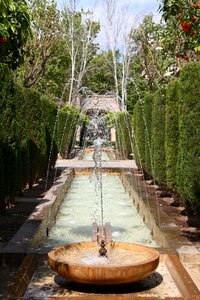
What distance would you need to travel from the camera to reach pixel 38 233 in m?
6.02

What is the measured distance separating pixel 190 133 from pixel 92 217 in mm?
2525

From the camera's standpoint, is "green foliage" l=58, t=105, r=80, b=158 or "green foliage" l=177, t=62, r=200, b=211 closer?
"green foliage" l=177, t=62, r=200, b=211

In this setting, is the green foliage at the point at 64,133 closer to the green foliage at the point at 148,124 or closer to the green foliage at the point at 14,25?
the green foliage at the point at 148,124

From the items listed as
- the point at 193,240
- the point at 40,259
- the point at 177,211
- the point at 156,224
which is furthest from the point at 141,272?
the point at 177,211

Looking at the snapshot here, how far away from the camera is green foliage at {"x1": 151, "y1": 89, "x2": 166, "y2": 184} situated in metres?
10.4

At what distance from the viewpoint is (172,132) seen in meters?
9.29

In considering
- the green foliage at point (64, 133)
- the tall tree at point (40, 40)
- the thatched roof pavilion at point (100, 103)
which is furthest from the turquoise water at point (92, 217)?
the thatched roof pavilion at point (100, 103)

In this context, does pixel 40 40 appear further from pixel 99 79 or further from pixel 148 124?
pixel 99 79

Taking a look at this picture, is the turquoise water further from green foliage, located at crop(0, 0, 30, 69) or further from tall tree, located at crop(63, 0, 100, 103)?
tall tree, located at crop(63, 0, 100, 103)

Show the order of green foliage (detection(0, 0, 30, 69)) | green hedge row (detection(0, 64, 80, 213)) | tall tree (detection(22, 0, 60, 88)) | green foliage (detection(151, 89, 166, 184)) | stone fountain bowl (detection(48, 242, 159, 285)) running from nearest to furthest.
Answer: green foliage (detection(0, 0, 30, 69)), stone fountain bowl (detection(48, 242, 159, 285)), green hedge row (detection(0, 64, 80, 213)), green foliage (detection(151, 89, 166, 184)), tall tree (detection(22, 0, 60, 88))

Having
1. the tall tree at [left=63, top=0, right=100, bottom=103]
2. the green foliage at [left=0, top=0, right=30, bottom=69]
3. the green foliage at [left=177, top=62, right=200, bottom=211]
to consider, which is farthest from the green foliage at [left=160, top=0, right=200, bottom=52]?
the tall tree at [left=63, top=0, right=100, bottom=103]

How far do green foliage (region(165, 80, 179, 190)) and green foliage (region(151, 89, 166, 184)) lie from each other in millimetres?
1056

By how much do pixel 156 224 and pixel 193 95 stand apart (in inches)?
80.9

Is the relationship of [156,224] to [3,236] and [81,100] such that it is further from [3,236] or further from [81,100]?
[81,100]
